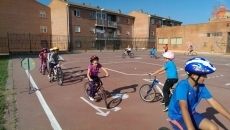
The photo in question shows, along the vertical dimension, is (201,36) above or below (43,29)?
below

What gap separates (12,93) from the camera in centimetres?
634

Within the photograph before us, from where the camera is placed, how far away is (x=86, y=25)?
38000mm

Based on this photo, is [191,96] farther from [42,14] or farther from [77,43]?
[42,14]

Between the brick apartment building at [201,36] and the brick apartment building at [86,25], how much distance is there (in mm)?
11125

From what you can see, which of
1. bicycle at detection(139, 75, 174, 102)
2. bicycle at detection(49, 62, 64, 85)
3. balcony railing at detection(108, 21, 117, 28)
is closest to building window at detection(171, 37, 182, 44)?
balcony railing at detection(108, 21, 117, 28)

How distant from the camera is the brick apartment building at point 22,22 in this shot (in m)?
30.8

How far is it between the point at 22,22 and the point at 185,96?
37.2 meters

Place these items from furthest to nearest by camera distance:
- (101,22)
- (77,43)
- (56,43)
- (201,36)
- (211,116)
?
(101,22)
(56,43)
(77,43)
(201,36)
(211,116)

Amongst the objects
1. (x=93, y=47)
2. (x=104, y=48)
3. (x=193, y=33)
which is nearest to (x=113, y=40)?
(x=104, y=48)

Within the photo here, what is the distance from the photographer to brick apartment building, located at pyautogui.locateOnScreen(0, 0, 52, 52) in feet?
101

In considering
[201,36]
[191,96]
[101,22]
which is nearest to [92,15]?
[101,22]

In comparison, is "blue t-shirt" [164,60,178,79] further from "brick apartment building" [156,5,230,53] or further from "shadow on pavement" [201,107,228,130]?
"brick apartment building" [156,5,230,53]

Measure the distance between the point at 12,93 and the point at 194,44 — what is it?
34.7 meters

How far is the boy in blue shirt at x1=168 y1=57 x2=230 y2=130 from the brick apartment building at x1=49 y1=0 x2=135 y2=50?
111ft
